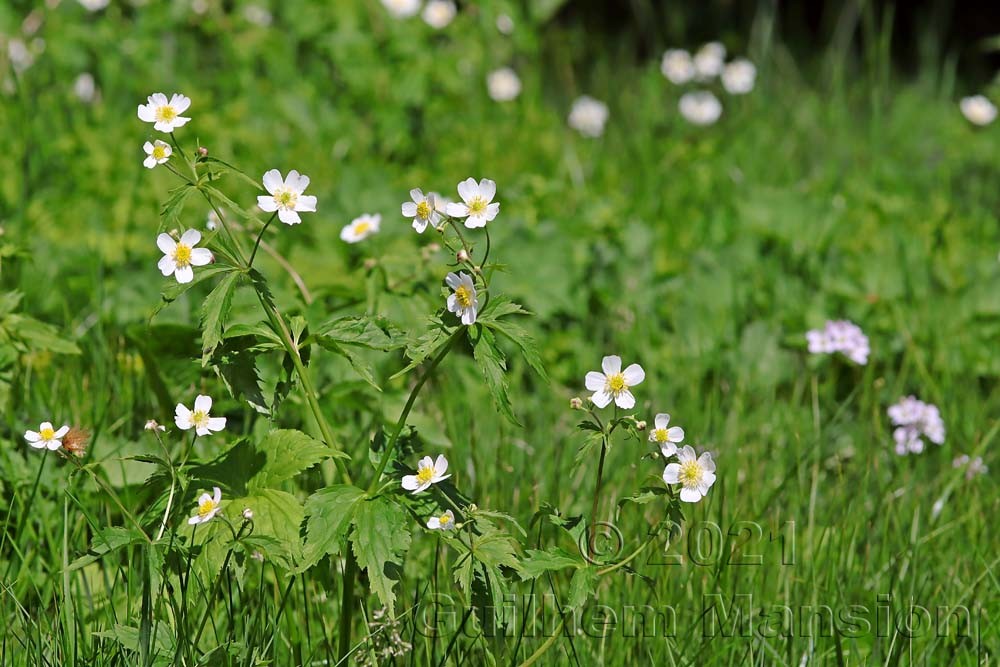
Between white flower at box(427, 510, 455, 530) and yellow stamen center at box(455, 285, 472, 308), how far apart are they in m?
0.31

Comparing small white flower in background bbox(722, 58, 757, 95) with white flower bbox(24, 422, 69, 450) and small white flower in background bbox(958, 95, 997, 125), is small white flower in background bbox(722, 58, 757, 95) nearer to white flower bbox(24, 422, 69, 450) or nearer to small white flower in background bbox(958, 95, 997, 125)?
small white flower in background bbox(958, 95, 997, 125)

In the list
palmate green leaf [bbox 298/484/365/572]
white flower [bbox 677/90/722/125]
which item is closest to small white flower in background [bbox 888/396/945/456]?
palmate green leaf [bbox 298/484/365/572]

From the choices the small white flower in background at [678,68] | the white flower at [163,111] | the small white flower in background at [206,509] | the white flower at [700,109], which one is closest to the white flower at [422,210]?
the white flower at [163,111]

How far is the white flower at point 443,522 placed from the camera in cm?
163

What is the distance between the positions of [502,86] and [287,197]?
3.18 metres

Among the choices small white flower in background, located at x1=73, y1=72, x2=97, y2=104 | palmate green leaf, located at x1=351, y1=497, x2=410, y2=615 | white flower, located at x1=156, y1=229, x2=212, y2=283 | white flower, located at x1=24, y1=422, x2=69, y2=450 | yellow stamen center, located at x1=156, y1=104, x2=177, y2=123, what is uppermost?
small white flower in background, located at x1=73, y1=72, x2=97, y2=104

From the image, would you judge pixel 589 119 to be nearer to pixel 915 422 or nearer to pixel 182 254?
pixel 915 422

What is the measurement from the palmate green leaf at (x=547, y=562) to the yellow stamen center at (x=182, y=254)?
67 cm

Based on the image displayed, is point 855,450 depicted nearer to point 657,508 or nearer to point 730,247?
point 657,508

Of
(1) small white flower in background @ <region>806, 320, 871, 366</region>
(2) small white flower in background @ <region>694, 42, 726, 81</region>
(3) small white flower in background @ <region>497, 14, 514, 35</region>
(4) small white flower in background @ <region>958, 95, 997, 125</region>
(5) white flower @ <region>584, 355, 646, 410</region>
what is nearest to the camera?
(5) white flower @ <region>584, 355, 646, 410</region>

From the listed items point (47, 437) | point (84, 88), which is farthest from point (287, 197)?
point (84, 88)

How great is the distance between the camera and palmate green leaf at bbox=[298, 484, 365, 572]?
5.17 ft

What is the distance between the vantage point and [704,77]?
5.10 metres

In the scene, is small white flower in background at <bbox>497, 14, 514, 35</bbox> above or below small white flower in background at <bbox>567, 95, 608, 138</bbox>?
above
